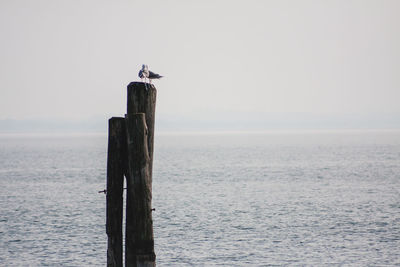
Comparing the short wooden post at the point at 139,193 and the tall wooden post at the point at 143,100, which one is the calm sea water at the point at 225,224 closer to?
the short wooden post at the point at 139,193

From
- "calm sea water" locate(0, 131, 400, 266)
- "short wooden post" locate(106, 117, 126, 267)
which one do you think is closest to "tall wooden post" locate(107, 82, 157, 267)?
"short wooden post" locate(106, 117, 126, 267)

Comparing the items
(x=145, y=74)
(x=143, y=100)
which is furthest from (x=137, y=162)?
(x=145, y=74)

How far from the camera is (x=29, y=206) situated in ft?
145

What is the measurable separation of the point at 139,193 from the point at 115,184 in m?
0.62

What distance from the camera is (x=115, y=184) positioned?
10531 millimetres

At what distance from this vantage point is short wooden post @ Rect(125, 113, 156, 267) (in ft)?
33.1

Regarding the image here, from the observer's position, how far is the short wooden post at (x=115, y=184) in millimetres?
10367

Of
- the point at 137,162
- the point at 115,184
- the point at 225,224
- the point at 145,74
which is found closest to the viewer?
the point at 137,162

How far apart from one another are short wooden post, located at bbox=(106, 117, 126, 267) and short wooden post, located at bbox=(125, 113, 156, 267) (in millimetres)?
305

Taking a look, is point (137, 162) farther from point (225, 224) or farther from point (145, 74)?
point (225, 224)

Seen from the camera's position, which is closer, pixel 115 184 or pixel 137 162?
pixel 137 162

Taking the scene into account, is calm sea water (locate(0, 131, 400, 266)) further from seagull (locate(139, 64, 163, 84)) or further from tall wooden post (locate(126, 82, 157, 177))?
tall wooden post (locate(126, 82, 157, 177))

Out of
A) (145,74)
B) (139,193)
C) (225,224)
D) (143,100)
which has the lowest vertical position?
(225,224)

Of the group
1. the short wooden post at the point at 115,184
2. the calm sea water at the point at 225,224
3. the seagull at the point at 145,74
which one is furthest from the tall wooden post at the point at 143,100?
the calm sea water at the point at 225,224
